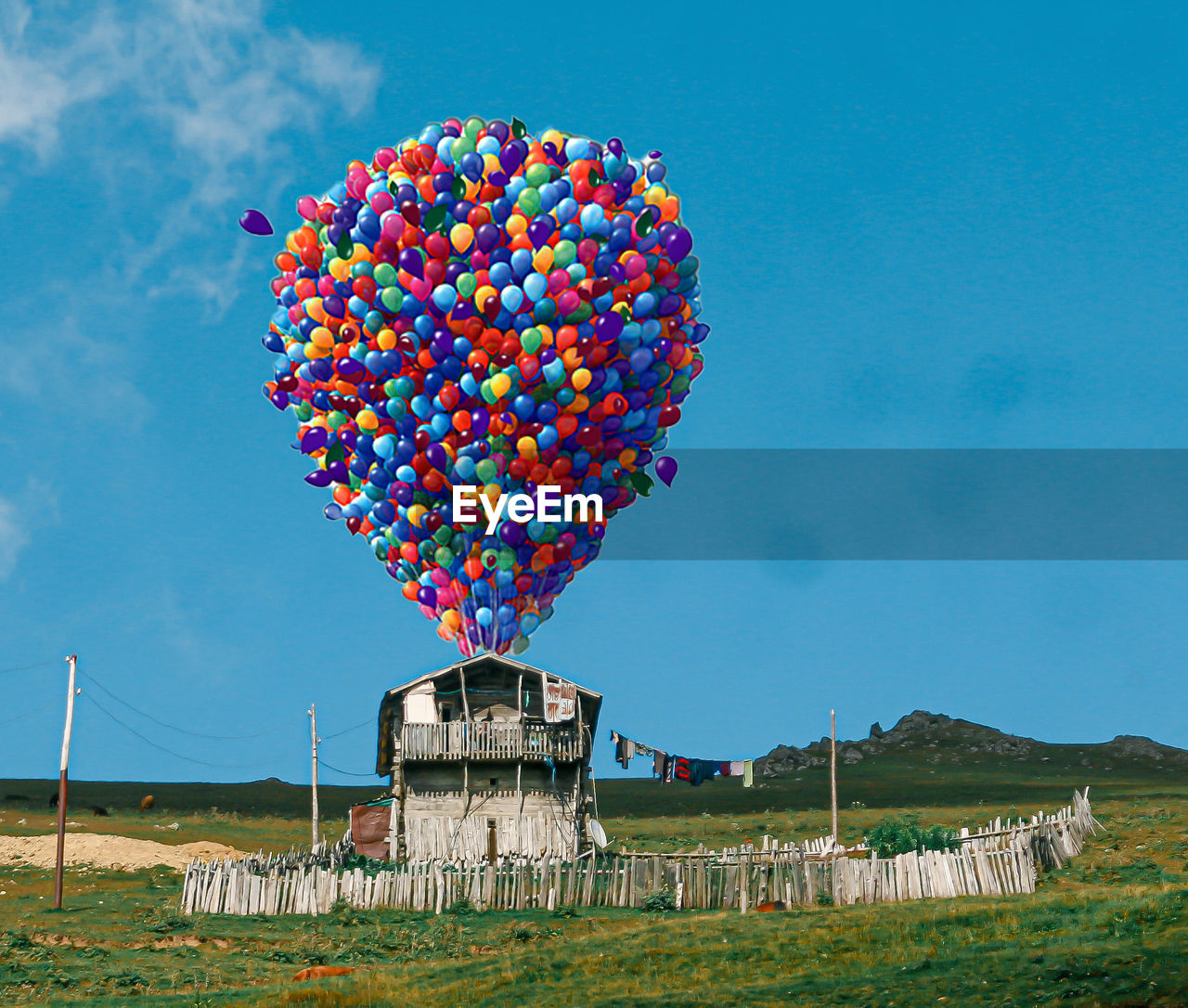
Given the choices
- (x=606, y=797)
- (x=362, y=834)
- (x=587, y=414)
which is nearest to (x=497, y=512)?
(x=587, y=414)

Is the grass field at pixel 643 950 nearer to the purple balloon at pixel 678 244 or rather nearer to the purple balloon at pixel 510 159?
the purple balloon at pixel 678 244

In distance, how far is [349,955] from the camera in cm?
3247

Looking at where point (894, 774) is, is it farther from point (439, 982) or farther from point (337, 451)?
point (439, 982)

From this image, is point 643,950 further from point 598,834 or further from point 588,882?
point 598,834

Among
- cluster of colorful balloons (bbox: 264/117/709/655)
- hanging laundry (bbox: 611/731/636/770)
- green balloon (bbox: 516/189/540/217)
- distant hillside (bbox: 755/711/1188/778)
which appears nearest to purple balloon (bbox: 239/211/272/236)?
cluster of colorful balloons (bbox: 264/117/709/655)

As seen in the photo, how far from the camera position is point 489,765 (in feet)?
154

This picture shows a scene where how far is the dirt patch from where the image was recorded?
54531 mm

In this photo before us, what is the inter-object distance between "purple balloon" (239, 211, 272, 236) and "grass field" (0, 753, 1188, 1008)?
21.5 metres

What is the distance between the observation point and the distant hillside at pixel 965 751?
372 ft

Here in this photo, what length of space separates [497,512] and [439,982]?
19940mm

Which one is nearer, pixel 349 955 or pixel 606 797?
pixel 349 955

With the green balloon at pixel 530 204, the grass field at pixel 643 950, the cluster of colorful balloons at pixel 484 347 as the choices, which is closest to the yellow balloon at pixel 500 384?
the cluster of colorful balloons at pixel 484 347

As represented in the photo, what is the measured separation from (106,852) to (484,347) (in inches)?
991

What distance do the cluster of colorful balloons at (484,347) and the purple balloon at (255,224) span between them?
76.1 inches
